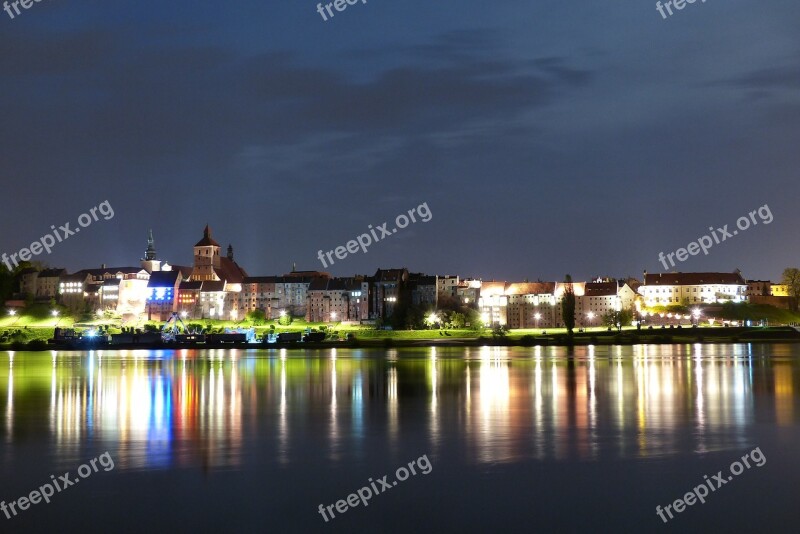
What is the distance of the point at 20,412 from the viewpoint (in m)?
23.0

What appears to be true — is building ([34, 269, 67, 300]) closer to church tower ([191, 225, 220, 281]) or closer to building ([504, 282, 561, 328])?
church tower ([191, 225, 220, 281])

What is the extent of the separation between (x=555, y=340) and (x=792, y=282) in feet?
177

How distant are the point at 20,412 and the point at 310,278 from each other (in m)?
96.9

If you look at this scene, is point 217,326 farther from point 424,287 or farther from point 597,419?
point 597,419

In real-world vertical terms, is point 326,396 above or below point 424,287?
below

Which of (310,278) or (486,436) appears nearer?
(486,436)

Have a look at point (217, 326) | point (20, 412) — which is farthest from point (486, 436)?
point (217, 326)

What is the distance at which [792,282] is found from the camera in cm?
11625

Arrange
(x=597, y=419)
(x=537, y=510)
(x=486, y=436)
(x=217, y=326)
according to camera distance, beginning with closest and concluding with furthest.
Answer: (x=537, y=510), (x=486, y=436), (x=597, y=419), (x=217, y=326)

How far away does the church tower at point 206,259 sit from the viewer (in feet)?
409

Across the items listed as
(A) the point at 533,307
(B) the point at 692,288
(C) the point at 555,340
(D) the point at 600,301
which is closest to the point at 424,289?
(A) the point at 533,307

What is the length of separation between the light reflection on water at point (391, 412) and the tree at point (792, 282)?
78.3 m

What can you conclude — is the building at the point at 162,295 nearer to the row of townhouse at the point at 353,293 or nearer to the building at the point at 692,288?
the row of townhouse at the point at 353,293

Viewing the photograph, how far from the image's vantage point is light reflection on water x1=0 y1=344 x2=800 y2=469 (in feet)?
54.5
